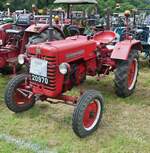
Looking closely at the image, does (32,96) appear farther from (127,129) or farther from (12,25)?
(12,25)

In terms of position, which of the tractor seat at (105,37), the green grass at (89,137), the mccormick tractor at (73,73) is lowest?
the green grass at (89,137)

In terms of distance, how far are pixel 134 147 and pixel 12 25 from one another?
15.0ft

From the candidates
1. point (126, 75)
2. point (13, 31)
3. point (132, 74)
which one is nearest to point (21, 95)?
point (126, 75)

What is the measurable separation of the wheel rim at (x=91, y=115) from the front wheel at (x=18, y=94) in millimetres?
883

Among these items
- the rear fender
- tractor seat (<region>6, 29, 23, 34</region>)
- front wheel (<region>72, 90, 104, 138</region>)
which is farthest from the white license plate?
tractor seat (<region>6, 29, 23, 34</region>)

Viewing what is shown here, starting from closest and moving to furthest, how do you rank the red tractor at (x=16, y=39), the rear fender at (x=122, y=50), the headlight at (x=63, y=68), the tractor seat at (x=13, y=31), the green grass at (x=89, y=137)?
1. the green grass at (x=89, y=137)
2. the headlight at (x=63, y=68)
3. the rear fender at (x=122, y=50)
4. the red tractor at (x=16, y=39)
5. the tractor seat at (x=13, y=31)

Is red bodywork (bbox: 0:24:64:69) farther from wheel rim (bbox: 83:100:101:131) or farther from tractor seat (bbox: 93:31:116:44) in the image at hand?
wheel rim (bbox: 83:100:101:131)

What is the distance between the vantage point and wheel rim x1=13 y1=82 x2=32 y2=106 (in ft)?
15.8

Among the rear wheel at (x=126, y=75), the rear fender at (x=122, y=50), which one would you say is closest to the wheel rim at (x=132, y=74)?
the rear wheel at (x=126, y=75)

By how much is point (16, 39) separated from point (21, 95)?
8.10 feet

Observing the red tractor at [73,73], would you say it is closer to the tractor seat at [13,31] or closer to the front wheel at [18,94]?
the front wheel at [18,94]

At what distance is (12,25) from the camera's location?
7.56 metres

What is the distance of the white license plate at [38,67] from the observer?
431 cm

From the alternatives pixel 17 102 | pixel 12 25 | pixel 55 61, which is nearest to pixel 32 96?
pixel 17 102
